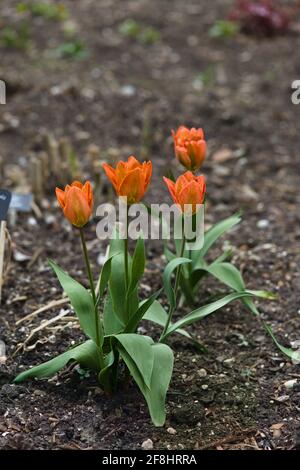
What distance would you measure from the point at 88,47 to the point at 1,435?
4.08 m

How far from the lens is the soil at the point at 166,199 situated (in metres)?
2.49

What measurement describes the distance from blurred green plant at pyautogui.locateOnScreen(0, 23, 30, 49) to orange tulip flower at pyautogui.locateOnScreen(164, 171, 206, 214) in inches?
152

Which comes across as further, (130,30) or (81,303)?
(130,30)

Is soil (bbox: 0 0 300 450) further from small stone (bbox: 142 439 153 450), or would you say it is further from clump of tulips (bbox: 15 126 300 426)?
clump of tulips (bbox: 15 126 300 426)

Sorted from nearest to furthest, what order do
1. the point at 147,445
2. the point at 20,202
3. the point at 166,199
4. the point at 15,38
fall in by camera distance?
the point at 147,445, the point at 20,202, the point at 166,199, the point at 15,38

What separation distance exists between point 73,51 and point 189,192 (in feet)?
12.3

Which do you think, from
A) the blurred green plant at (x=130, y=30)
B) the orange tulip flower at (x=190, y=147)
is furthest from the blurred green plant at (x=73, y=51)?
the orange tulip flower at (x=190, y=147)

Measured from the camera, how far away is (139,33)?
6199 millimetres

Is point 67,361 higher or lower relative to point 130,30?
higher

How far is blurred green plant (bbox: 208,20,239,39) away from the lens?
6145 millimetres

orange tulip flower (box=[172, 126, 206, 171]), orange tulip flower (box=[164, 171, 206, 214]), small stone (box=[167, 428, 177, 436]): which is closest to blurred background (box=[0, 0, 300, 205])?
orange tulip flower (box=[172, 126, 206, 171])

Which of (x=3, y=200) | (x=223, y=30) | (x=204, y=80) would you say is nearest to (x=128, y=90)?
(x=204, y=80)

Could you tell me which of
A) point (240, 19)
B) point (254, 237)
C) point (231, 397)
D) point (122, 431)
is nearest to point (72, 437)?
point (122, 431)

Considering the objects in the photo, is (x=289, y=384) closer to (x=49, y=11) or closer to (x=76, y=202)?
(x=76, y=202)
